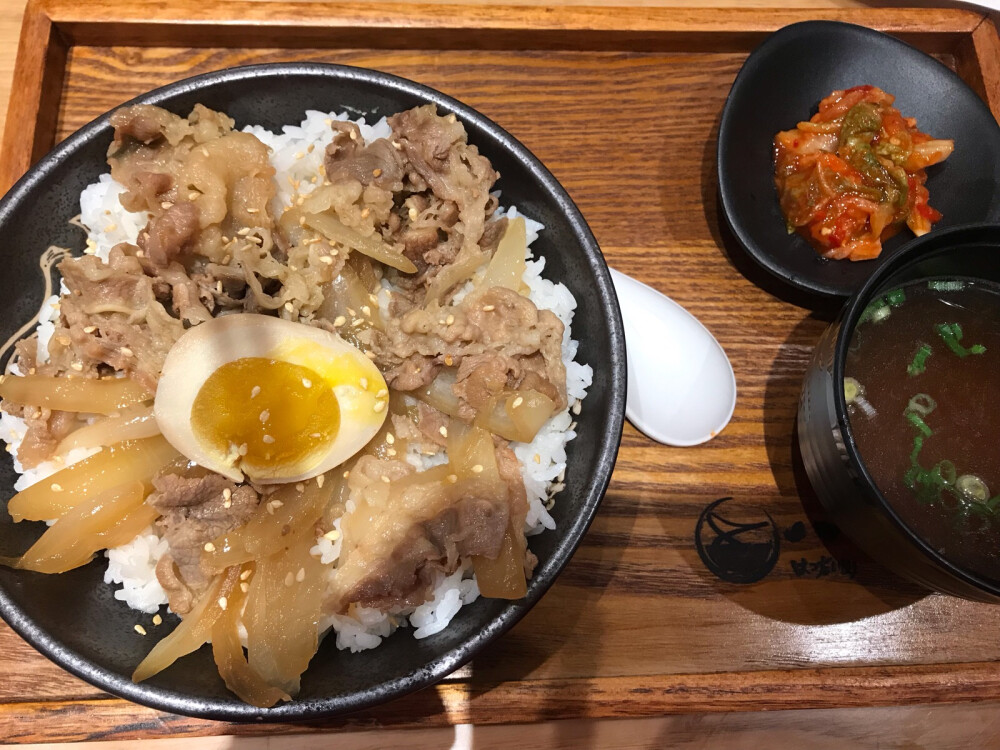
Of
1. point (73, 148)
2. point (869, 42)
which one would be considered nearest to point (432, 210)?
point (73, 148)

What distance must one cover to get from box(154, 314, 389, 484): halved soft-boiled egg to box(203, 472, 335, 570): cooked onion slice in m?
0.06

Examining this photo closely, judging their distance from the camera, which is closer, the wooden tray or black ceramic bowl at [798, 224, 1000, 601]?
black ceramic bowl at [798, 224, 1000, 601]

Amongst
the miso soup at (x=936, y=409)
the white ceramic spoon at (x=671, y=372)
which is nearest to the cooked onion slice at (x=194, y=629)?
the white ceramic spoon at (x=671, y=372)

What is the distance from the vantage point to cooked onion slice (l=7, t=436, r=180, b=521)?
1.60 metres

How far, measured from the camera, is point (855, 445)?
1.67 m

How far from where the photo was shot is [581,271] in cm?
186

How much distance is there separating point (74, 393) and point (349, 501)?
2.58 ft

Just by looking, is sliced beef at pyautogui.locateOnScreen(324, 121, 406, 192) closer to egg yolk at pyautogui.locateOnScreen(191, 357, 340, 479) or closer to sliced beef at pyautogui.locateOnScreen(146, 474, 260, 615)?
egg yolk at pyautogui.locateOnScreen(191, 357, 340, 479)

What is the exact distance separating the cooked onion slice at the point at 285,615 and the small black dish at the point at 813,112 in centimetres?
173

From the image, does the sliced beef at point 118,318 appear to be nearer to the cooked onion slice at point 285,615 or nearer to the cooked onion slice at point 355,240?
the cooked onion slice at point 355,240

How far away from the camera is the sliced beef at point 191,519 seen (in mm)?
1581

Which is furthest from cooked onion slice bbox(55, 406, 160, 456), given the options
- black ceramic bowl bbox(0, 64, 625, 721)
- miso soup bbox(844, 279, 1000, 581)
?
miso soup bbox(844, 279, 1000, 581)

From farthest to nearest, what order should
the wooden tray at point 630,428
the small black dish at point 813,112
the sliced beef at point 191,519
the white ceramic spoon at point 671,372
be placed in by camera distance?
the small black dish at point 813,112 < the white ceramic spoon at point 671,372 < the wooden tray at point 630,428 < the sliced beef at point 191,519

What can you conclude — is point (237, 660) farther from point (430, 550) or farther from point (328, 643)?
point (430, 550)
